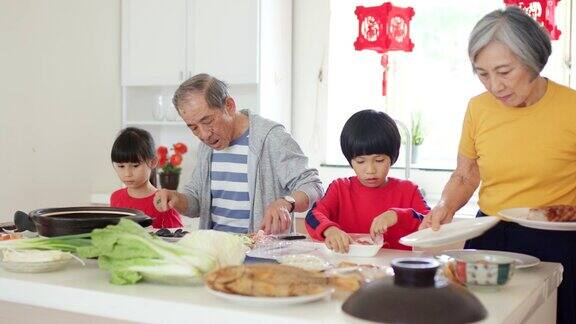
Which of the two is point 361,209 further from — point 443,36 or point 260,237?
point 443,36

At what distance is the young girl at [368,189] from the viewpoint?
2105mm

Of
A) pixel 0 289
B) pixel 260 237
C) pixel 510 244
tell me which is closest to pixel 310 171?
pixel 260 237

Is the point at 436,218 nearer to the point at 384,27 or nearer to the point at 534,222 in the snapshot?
the point at 534,222

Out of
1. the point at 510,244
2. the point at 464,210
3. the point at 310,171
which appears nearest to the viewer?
the point at 510,244

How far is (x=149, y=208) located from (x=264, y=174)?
1.77 ft

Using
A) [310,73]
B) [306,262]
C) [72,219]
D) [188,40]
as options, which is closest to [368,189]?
[306,262]

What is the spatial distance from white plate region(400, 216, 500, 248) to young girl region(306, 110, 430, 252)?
362mm

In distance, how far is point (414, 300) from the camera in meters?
→ 1.07

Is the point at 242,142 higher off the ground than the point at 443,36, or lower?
lower

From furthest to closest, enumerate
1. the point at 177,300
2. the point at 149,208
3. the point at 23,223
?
the point at 149,208 → the point at 23,223 → the point at 177,300

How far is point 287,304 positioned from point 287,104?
317 cm

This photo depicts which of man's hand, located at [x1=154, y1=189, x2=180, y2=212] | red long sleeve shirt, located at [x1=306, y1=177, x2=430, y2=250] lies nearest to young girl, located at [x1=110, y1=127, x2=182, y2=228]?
man's hand, located at [x1=154, y1=189, x2=180, y2=212]

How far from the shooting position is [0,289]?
1412mm

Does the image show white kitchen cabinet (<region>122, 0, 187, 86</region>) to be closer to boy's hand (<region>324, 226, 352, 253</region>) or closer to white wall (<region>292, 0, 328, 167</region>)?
white wall (<region>292, 0, 328, 167</region>)
